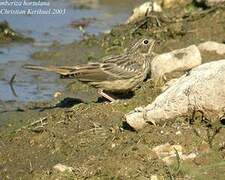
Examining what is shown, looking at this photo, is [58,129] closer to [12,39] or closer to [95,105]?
[95,105]

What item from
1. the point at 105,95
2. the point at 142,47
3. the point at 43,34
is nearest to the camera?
the point at 105,95

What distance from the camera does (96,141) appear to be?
830 cm

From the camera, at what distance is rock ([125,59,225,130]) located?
782 cm

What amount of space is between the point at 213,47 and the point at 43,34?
487 cm

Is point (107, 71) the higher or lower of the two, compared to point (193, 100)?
lower

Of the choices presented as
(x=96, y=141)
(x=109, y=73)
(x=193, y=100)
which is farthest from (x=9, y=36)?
(x=193, y=100)

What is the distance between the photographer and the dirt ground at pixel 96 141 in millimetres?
7246

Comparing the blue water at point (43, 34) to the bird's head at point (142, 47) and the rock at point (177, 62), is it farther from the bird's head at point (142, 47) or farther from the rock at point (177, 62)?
the rock at point (177, 62)

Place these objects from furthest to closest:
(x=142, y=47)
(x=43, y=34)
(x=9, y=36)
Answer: (x=43, y=34), (x=9, y=36), (x=142, y=47)

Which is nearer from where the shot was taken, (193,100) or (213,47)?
(193,100)

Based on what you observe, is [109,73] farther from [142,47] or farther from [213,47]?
[213,47]

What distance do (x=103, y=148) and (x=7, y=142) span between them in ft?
4.60

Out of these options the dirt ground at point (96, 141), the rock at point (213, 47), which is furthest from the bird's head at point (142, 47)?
the rock at point (213, 47)

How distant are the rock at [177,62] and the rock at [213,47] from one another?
2.30ft
